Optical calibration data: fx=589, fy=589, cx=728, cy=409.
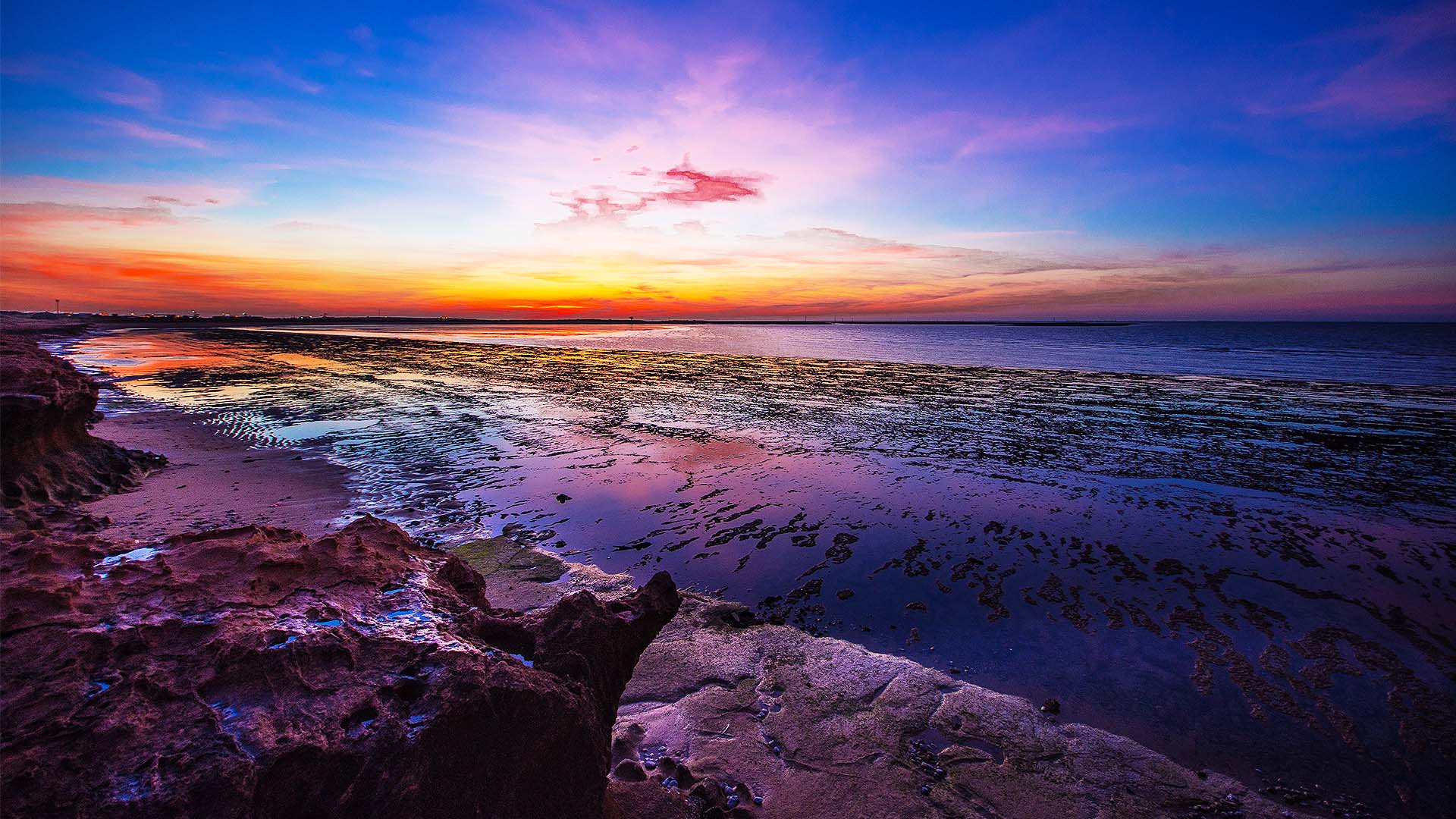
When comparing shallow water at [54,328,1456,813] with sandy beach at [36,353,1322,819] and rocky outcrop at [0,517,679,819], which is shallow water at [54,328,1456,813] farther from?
rocky outcrop at [0,517,679,819]

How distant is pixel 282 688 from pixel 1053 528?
850cm

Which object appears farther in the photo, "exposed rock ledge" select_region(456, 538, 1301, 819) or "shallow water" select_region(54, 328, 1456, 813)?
"shallow water" select_region(54, 328, 1456, 813)

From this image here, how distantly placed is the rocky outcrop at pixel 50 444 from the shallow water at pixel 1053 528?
320 centimetres

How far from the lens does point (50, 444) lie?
336 inches

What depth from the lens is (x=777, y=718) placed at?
406cm

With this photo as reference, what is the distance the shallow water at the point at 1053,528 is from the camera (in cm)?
452

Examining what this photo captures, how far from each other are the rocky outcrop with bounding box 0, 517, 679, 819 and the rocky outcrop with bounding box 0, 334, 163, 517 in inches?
289

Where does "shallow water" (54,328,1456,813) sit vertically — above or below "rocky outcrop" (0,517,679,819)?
below

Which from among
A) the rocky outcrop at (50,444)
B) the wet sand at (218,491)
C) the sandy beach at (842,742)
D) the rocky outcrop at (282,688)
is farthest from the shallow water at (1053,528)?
the rocky outcrop at (282,688)

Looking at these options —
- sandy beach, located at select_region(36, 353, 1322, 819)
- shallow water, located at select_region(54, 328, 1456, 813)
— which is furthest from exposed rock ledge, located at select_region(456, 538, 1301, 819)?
shallow water, located at select_region(54, 328, 1456, 813)

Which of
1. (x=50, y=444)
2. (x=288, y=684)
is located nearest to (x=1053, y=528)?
(x=288, y=684)

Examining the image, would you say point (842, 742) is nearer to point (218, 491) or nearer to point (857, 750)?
point (857, 750)

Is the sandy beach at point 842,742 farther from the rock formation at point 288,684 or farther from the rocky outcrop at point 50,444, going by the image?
the rocky outcrop at point 50,444

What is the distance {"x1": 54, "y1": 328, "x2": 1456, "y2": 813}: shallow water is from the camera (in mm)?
4520
